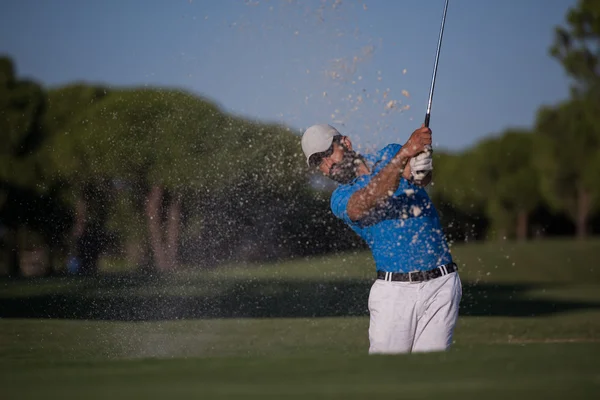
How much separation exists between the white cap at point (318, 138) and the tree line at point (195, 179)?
11.8 meters

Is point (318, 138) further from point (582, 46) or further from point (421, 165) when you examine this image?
point (582, 46)

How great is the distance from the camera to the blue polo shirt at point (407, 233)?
20.9 ft

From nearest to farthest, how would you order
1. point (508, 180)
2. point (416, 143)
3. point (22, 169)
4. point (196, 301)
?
point (416, 143) → point (196, 301) → point (22, 169) → point (508, 180)

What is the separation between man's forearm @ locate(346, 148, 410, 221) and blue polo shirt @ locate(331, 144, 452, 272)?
9cm

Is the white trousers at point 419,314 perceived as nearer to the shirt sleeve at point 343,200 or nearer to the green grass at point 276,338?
the shirt sleeve at point 343,200

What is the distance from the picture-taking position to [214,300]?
18031mm

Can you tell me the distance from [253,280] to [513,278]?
12.3 m

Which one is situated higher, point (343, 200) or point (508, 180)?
point (508, 180)

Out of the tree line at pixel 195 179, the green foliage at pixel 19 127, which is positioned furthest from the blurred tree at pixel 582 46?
the green foliage at pixel 19 127

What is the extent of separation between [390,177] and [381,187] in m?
0.10

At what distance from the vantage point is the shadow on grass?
15242 mm

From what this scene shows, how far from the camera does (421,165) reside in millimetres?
6367

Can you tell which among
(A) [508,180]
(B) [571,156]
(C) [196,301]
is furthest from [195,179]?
(A) [508,180]

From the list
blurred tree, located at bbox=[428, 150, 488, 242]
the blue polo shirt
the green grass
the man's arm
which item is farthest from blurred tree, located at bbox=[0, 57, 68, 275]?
the man's arm
